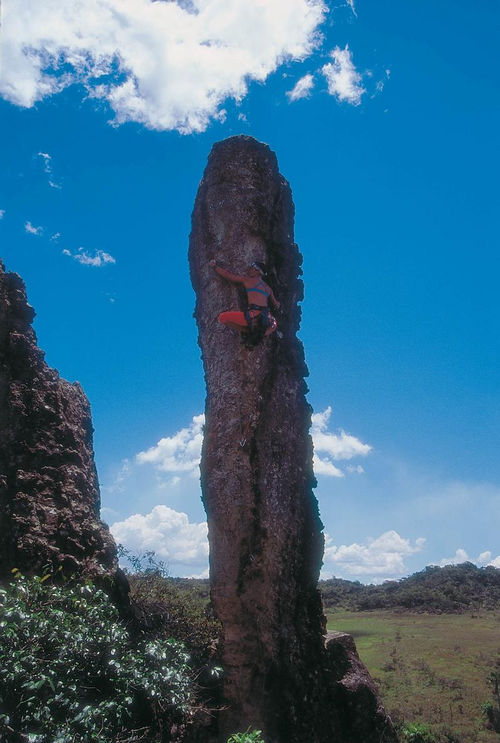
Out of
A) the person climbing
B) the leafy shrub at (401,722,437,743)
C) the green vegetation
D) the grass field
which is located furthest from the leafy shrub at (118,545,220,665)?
the grass field

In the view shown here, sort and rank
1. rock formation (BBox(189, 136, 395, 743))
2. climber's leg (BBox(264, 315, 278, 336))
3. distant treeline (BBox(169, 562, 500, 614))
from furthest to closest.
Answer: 1. distant treeline (BBox(169, 562, 500, 614))
2. climber's leg (BBox(264, 315, 278, 336))
3. rock formation (BBox(189, 136, 395, 743))

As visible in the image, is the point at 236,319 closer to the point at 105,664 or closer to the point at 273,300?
the point at 273,300

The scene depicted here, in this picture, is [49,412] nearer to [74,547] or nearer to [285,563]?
[74,547]

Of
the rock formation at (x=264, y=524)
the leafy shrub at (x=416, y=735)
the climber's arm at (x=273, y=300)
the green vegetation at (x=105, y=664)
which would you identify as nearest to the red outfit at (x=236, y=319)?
the rock formation at (x=264, y=524)

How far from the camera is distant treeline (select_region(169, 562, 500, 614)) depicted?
5100cm

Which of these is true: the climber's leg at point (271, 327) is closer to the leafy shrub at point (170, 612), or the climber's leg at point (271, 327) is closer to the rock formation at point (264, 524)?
the rock formation at point (264, 524)

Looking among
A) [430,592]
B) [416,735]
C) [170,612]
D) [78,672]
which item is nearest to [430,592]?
[430,592]

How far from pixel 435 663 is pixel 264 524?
91.7 feet

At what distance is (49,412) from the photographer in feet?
32.4

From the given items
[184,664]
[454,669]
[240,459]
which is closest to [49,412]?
[240,459]

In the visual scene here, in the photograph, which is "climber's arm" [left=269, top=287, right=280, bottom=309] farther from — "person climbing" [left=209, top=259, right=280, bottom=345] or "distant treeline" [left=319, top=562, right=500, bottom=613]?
"distant treeline" [left=319, top=562, right=500, bottom=613]

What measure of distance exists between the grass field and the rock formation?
15.5m

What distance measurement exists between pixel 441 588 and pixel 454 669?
104 ft

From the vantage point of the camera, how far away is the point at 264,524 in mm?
9062
